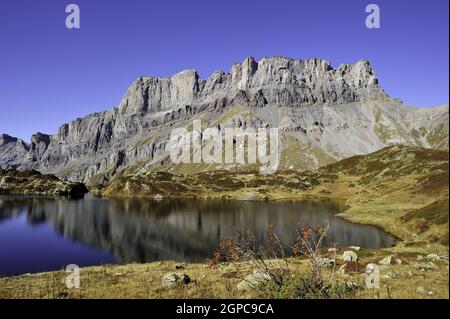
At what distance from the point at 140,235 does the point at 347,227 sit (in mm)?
49855

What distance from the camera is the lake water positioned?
220ft

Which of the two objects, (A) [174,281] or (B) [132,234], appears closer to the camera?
(A) [174,281]

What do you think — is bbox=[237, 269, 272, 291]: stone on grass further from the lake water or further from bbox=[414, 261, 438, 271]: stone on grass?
the lake water

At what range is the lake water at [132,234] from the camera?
220ft

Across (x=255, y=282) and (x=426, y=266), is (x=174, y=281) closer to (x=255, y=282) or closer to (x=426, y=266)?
(x=255, y=282)

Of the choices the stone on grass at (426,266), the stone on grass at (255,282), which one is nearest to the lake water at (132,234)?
the stone on grass at (426,266)

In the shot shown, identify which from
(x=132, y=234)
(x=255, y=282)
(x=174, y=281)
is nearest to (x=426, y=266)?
(x=255, y=282)

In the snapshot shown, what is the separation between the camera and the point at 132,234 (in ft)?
301

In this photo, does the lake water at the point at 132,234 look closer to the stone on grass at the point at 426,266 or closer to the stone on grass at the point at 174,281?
the stone on grass at the point at 426,266

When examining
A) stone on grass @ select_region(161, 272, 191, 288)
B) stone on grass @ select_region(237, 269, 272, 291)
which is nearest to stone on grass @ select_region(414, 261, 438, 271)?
stone on grass @ select_region(237, 269, 272, 291)

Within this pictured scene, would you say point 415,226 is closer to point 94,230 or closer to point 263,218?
point 263,218

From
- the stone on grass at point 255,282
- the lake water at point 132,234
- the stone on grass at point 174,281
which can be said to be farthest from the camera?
the lake water at point 132,234

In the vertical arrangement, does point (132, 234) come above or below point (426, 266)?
below
